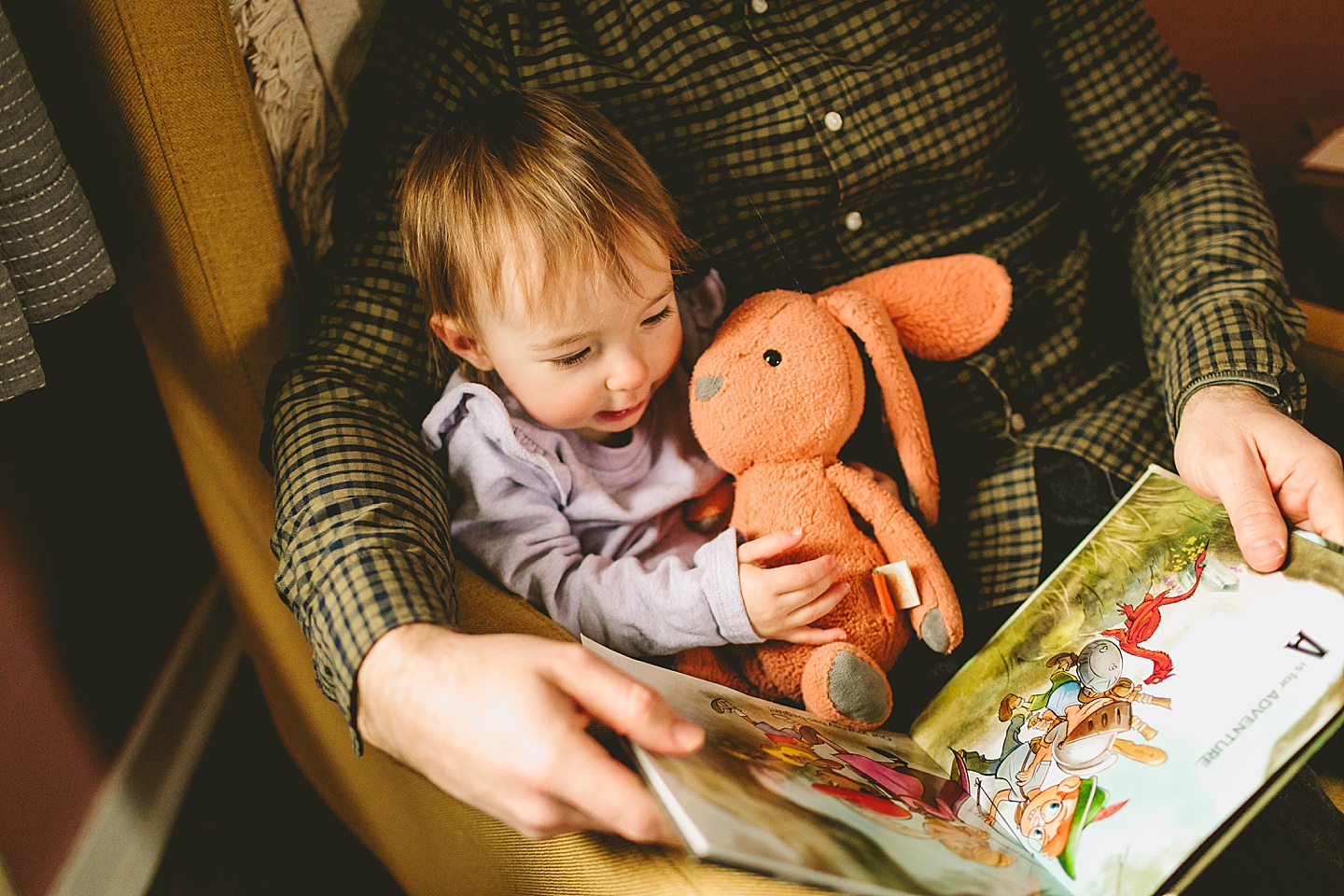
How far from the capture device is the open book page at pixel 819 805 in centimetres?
46

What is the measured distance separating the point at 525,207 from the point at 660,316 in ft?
0.49

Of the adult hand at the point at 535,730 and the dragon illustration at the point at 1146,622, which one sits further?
the dragon illustration at the point at 1146,622

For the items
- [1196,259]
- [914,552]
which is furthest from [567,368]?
[1196,259]

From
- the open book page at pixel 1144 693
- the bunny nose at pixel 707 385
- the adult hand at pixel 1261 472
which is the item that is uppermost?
the bunny nose at pixel 707 385

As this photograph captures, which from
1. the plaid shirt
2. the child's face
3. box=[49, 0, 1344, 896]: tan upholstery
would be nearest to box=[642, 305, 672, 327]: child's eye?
the child's face

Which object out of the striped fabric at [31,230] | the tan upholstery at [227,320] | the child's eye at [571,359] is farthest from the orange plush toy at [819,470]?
the striped fabric at [31,230]

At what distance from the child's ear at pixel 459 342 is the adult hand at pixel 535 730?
1.14ft

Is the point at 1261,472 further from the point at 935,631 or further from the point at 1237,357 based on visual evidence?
the point at 935,631

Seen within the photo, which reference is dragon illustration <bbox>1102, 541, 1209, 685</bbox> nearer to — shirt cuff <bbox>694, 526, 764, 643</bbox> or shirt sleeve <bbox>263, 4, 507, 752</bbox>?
shirt cuff <bbox>694, 526, 764, 643</bbox>

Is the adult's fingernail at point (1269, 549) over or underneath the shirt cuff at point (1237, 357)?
underneath

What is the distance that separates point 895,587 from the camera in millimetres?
770

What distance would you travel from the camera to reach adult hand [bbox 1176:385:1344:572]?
2.14ft

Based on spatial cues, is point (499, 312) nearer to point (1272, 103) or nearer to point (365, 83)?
point (365, 83)

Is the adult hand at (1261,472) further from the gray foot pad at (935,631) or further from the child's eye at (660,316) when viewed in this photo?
the child's eye at (660,316)
